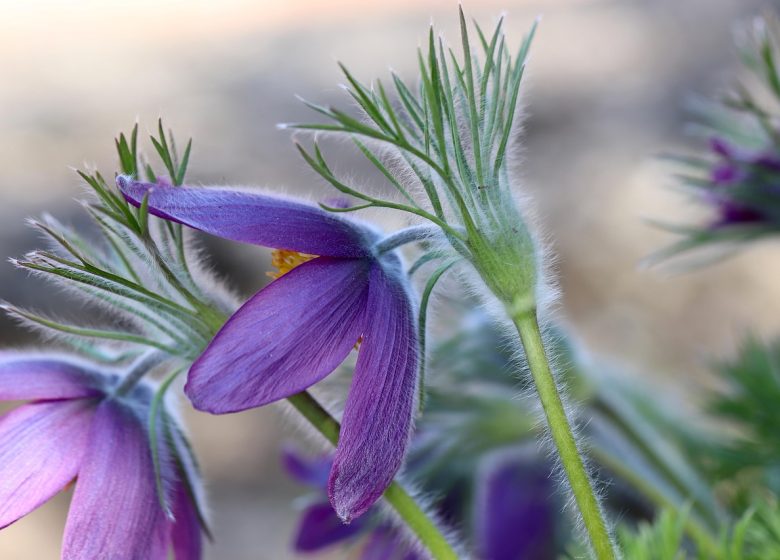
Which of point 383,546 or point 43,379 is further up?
point 43,379

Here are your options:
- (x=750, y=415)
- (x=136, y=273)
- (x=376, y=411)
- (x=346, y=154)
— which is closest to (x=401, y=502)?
(x=376, y=411)

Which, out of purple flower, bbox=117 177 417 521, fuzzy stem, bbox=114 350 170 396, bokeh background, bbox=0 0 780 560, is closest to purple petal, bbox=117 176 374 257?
purple flower, bbox=117 177 417 521

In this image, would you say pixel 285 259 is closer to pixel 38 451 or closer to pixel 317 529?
pixel 38 451

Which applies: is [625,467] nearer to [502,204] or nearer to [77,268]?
[502,204]

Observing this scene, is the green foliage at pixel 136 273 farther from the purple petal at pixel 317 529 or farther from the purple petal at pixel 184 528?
the purple petal at pixel 317 529

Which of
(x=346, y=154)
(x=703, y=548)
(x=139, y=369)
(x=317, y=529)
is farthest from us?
(x=346, y=154)

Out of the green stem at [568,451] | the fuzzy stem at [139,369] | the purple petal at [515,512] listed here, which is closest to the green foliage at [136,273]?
the fuzzy stem at [139,369]
